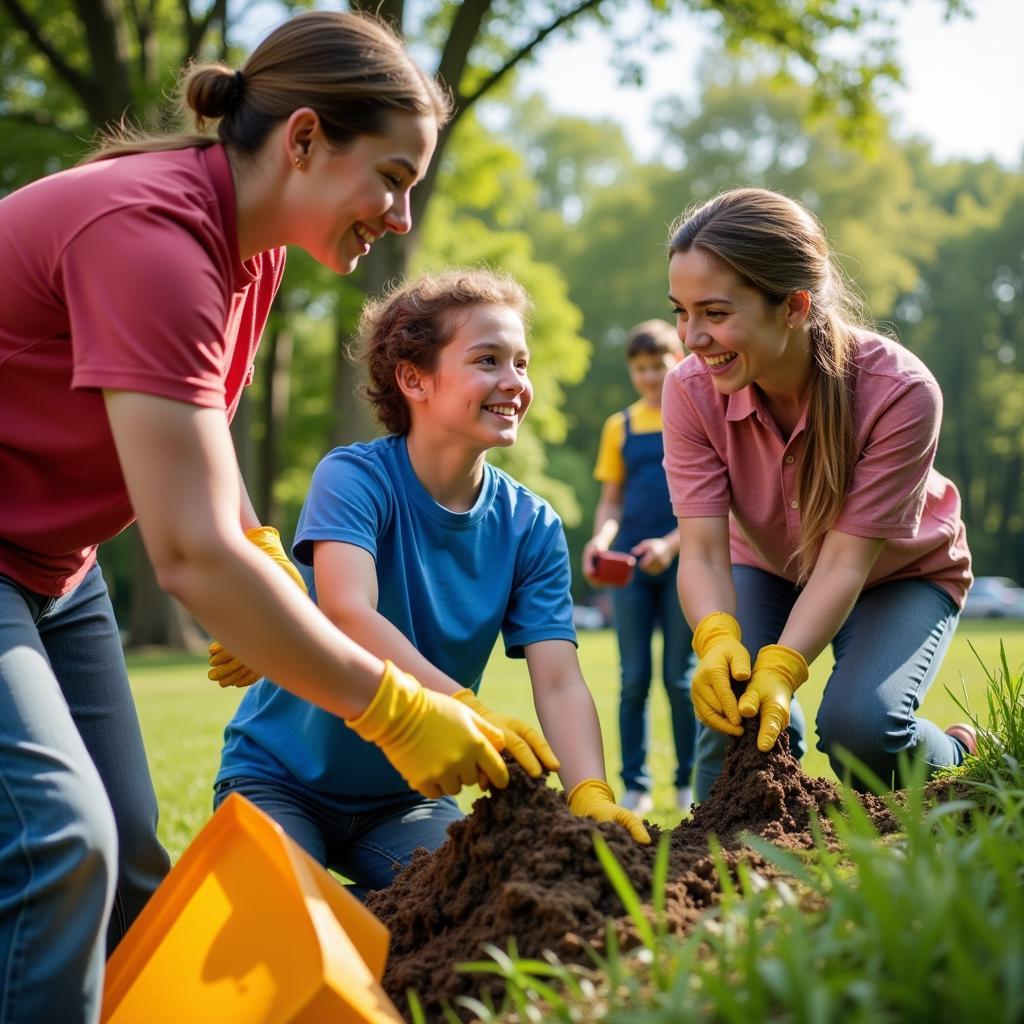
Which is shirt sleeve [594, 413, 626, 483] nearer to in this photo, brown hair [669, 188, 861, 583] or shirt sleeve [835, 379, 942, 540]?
brown hair [669, 188, 861, 583]

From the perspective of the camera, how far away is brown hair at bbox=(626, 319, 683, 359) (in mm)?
6039

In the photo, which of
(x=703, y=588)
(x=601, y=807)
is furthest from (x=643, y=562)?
(x=601, y=807)

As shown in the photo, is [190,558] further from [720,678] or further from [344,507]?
[720,678]

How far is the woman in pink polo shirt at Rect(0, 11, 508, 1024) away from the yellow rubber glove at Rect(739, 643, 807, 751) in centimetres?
75

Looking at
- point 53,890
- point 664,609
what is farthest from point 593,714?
point 664,609

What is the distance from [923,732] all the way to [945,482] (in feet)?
2.97

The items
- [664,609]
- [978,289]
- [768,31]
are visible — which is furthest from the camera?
[978,289]

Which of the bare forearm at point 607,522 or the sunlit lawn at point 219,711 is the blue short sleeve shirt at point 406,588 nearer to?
the sunlit lawn at point 219,711

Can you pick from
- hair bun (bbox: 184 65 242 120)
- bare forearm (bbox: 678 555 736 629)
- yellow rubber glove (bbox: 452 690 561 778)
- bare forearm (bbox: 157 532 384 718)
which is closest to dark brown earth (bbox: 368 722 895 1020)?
yellow rubber glove (bbox: 452 690 561 778)

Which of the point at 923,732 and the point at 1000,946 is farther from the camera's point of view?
the point at 923,732

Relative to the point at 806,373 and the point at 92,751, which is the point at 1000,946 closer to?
the point at 92,751

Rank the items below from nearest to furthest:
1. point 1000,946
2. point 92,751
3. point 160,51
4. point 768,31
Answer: point 1000,946 < point 92,751 < point 768,31 < point 160,51

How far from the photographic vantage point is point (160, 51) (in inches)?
764

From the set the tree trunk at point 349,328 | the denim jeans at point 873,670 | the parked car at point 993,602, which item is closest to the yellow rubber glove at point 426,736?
the denim jeans at point 873,670
